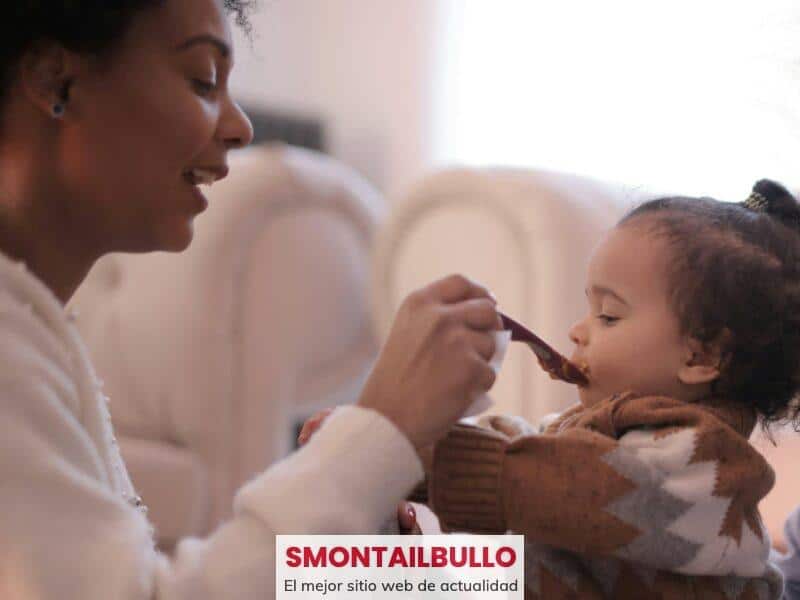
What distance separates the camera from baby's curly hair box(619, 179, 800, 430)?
76 centimetres

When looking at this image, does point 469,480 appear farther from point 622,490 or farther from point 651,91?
point 651,91

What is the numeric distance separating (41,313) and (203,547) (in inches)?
6.8

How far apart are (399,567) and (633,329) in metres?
0.27

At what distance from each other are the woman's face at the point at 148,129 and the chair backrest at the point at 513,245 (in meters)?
0.40

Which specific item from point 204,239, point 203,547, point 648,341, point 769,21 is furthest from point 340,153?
point 203,547

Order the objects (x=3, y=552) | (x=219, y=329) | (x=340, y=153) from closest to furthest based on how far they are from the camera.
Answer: (x=3, y=552), (x=219, y=329), (x=340, y=153)

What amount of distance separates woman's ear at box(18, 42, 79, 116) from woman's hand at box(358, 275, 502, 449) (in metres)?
0.25

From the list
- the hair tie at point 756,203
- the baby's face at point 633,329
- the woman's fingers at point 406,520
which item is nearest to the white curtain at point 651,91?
the hair tie at point 756,203

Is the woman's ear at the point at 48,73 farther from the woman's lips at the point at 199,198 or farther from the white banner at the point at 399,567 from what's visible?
the white banner at the point at 399,567

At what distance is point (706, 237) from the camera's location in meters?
0.78

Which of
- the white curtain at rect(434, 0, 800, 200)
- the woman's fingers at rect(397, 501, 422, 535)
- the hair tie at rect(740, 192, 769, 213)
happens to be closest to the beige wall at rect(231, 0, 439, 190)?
the white curtain at rect(434, 0, 800, 200)

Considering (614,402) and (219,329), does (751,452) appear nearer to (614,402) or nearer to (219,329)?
(614,402)

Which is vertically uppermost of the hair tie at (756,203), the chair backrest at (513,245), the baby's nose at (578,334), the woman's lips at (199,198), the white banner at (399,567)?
the chair backrest at (513,245)

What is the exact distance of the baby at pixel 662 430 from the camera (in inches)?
26.3
